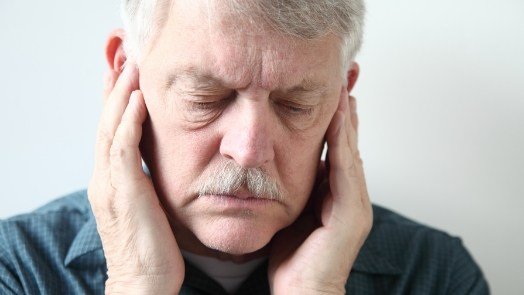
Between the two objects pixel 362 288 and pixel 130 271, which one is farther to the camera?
pixel 362 288

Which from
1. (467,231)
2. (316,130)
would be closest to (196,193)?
(316,130)

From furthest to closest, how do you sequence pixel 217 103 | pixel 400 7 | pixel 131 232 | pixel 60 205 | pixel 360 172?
pixel 400 7 < pixel 60 205 < pixel 360 172 < pixel 131 232 < pixel 217 103

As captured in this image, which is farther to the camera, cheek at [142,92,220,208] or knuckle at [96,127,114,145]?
knuckle at [96,127,114,145]

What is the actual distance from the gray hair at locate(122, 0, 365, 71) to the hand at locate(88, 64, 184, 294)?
12 cm

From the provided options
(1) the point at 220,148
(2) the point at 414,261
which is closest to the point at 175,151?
(1) the point at 220,148

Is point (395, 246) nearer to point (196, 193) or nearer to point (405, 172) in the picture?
point (405, 172)

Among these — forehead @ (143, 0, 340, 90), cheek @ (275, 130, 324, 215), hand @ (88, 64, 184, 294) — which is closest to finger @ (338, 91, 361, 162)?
cheek @ (275, 130, 324, 215)

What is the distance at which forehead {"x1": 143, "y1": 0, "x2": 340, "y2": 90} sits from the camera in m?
1.33

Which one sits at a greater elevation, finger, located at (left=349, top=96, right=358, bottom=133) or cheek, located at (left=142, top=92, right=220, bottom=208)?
finger, located at (left=349, top=96, right=358, bottom=133)

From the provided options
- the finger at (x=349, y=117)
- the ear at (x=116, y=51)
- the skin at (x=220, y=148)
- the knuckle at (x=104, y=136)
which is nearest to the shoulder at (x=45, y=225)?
the skin at (x=220, y=148)

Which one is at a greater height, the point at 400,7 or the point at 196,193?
the point at 400,7

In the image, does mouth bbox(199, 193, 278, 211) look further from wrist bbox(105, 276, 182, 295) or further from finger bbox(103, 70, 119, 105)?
finger bbox(103, 70, 119, 105)

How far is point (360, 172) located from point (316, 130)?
248mm

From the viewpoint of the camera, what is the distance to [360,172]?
171 centimetres
